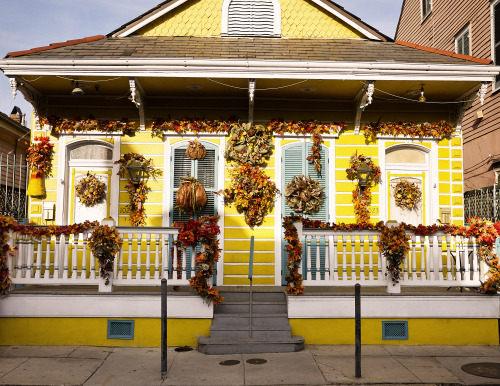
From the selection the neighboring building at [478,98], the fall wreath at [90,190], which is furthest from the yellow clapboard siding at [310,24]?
the fall wreath at [90,190]

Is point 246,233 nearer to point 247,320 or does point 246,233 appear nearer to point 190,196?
point 190,196

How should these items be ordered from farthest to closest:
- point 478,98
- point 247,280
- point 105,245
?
point 478,98
point 247,280
point 105,245

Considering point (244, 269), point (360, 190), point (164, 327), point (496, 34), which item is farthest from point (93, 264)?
point (496, 34)

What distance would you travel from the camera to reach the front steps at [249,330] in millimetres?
6672

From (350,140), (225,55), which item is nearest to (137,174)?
(225,55)

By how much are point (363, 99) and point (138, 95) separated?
413 centimetres

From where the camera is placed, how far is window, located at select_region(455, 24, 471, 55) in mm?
14219

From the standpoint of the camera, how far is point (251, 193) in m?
8.75

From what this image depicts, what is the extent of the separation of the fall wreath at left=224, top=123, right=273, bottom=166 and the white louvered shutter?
8.70 ft

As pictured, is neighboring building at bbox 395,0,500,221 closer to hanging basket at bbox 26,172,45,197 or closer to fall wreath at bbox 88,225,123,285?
fall wreath at bbox 88,225,123,285

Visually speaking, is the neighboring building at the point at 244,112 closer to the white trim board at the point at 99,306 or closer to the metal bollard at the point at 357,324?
the white trim board at the point at 99,306

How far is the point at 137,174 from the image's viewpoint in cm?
872

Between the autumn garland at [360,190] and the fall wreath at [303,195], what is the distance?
679 millimetres

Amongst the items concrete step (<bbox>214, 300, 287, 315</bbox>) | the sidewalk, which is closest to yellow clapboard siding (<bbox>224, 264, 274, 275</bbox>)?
concrete step (<bbox>214, 300, 287, 315</bbox>)
